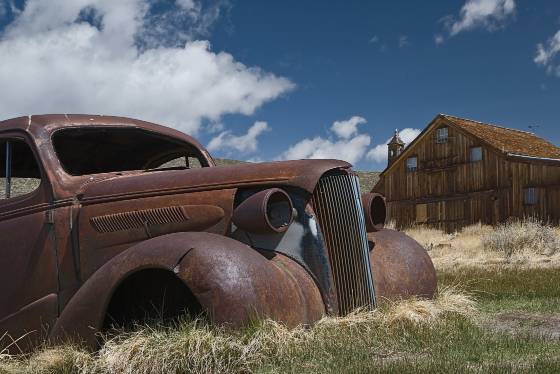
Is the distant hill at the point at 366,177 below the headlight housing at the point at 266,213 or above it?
above

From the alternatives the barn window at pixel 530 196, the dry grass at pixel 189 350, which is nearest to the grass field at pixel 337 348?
the dry grass at pixel 189 350

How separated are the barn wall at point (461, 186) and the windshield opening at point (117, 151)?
25350 mm

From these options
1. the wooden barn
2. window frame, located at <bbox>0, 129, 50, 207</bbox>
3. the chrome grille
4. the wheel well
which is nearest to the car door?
window frame, located at <bbox>0, 129, 50, 207</bbox>

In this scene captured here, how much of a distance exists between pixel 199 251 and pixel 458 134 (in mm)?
30458

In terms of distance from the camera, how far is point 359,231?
4.47 metres

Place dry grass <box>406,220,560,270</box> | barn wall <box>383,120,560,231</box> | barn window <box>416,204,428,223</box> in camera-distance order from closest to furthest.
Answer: dry grass <box>406,220,560,270</box>
barn wall <box>383,120,560,231</box>
barn window <box>416,204,428,223</box>

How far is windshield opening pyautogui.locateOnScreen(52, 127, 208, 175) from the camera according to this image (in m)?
5.17

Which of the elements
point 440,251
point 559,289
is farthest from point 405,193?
point 559,289

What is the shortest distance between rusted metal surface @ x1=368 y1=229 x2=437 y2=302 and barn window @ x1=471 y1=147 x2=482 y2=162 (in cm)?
2716

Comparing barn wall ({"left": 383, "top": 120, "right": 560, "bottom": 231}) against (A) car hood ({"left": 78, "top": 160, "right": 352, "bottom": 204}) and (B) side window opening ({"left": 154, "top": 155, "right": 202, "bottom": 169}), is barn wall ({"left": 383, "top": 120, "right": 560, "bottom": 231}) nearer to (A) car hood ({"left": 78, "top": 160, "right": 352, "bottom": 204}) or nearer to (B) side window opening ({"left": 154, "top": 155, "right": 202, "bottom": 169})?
(B) side window opening ({"left": 154, "top": 155, "right": 202, "bottom": 169})

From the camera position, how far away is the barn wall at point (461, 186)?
28.6 m

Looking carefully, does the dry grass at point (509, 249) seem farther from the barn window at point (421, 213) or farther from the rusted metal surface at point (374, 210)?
the rusted metal surface at point (374, 210)

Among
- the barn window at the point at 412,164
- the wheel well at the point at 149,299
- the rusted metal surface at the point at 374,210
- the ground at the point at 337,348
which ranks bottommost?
the ground at the point at 337,348

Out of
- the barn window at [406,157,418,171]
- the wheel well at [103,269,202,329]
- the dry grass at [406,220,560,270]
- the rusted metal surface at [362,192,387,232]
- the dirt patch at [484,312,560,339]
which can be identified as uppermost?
the barn window at [406,157,418,171]
